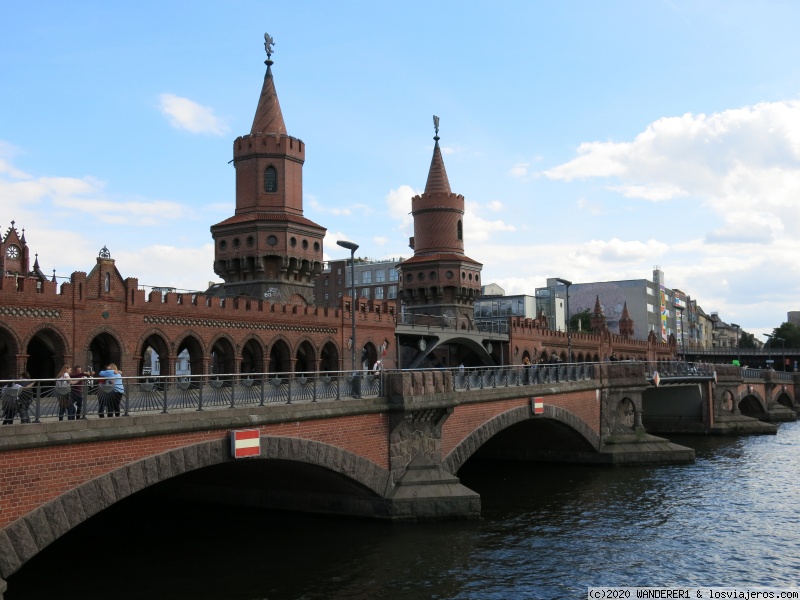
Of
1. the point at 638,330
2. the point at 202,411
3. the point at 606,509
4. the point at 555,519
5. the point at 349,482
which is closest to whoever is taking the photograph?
the point at 202,411

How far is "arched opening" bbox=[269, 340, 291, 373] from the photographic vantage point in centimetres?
4462

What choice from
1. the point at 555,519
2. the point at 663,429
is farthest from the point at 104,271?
the point at 663,429

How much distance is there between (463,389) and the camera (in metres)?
32.2

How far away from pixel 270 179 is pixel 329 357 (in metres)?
11.5

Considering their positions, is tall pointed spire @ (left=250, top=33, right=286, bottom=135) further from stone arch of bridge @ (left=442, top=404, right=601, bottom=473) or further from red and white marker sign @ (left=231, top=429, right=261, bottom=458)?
red and white marker sign @ (left=231, top=429, right=261, bottom=458)

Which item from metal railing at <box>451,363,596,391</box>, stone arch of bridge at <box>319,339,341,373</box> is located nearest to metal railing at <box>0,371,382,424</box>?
metal railing at <box>451,363,596,391</box>

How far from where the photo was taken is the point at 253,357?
4628cm

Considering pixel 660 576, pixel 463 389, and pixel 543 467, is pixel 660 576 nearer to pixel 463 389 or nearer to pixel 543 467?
pixel 463 389

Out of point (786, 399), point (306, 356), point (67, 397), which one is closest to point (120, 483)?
point (67, 397)

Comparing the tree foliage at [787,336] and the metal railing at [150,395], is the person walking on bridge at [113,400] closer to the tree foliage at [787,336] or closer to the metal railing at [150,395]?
the metal railing at [150,395]

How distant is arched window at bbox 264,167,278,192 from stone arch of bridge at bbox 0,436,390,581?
93.2ft

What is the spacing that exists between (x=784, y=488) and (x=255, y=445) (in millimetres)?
26640

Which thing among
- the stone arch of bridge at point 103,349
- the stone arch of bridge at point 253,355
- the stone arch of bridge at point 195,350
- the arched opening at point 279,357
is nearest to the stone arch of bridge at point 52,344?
the stone arch of bridge at point 103,349

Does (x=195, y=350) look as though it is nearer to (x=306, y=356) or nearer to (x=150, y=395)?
(x=306, y=356)
